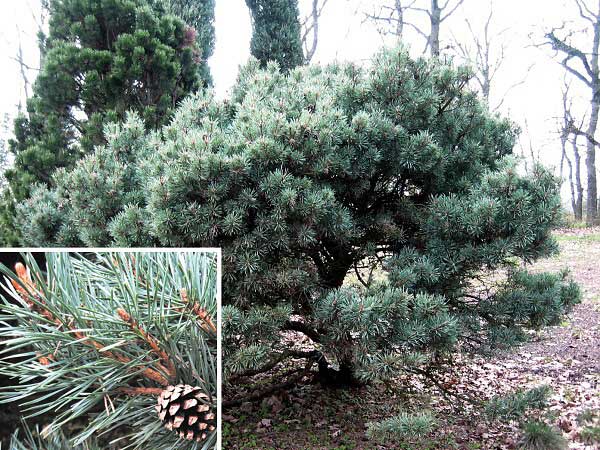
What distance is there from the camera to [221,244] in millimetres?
2223

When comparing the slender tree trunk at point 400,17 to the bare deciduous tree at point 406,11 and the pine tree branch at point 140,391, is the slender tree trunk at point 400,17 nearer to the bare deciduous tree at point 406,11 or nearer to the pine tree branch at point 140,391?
the bare deciduous tree at point 406,11

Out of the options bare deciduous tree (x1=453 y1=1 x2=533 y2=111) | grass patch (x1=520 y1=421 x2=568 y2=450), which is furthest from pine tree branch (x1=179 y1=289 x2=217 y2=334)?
bare deciduous tree (x1=453 y1=1 x2=533 y2=111)

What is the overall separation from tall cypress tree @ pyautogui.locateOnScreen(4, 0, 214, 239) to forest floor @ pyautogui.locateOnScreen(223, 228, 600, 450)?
244 centimetres

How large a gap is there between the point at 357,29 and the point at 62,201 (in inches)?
489

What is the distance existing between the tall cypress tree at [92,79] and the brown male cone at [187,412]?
3158 millimetres

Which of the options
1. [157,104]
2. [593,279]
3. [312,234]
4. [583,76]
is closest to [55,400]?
[312,234]

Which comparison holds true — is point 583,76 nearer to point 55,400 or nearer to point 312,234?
point 312,234

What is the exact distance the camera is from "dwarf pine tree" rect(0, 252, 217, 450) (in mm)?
1125

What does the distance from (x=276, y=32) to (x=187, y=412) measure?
24.1 feet

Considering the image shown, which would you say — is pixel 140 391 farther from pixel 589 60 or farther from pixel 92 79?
pixel 589 60

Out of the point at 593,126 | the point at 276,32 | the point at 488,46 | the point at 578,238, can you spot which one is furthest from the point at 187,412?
the point at 488,46

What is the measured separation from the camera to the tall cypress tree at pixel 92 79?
13.3ft

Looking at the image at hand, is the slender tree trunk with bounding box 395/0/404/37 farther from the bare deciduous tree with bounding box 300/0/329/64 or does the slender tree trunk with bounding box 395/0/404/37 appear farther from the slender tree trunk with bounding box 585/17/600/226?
the slender tree trunk with bounding box 585/17/600/226

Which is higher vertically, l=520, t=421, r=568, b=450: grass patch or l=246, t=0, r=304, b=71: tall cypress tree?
l=246, t=0, r=304, b=71: tall cypress tree
